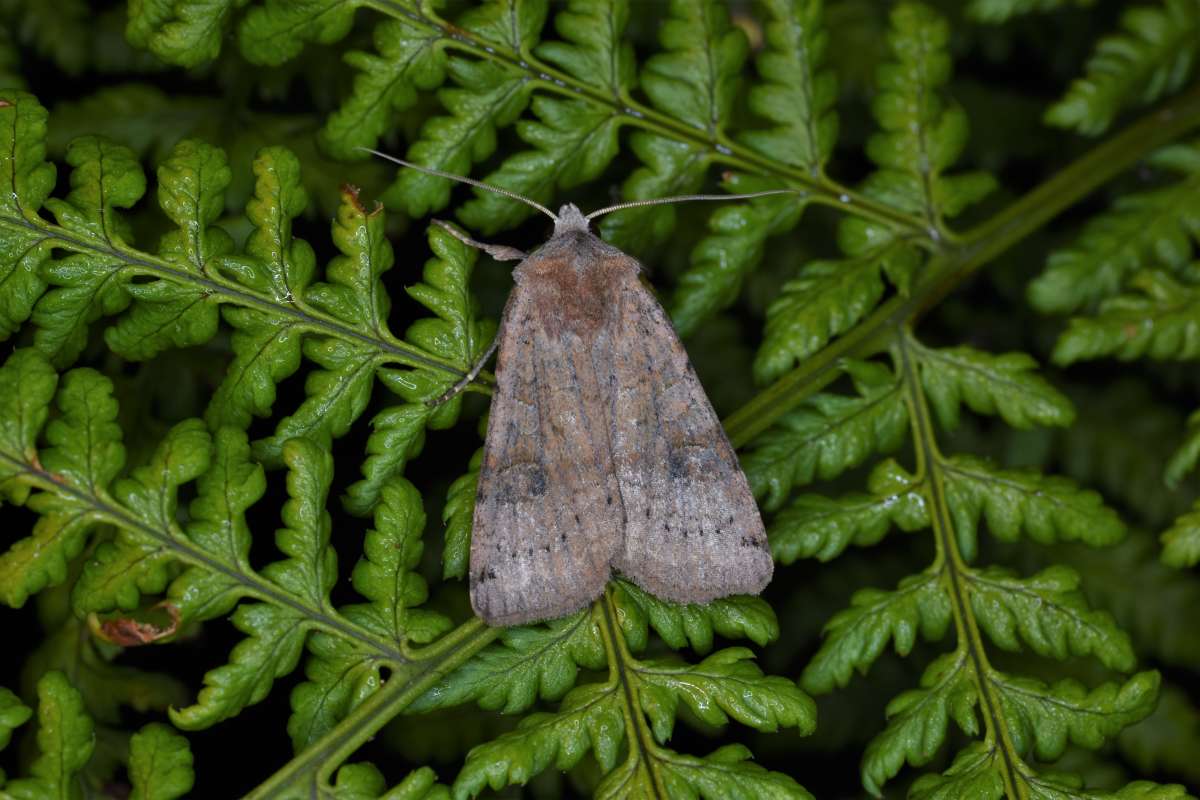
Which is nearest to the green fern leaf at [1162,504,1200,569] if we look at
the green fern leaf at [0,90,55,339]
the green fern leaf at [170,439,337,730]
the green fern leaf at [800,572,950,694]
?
the green fern leaf at [800,572,950,694]

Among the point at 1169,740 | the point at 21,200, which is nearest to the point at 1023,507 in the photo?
the point at 1169,740

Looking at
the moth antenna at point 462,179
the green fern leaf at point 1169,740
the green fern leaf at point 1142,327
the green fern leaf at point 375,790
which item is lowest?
the green fern leaf at point 1169,740

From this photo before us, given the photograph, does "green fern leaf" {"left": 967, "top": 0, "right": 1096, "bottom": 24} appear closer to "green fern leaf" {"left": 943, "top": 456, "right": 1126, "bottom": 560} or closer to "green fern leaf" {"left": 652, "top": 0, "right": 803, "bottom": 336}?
"green fern leaf" {"left": 652, "top": 0, "right": 803, "bottom": 336}

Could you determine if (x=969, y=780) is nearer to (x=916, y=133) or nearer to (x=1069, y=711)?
(x=1069, y=711)

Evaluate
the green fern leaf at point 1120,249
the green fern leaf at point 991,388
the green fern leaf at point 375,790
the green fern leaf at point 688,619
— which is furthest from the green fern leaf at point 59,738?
the green fern leaf at point 1120,249

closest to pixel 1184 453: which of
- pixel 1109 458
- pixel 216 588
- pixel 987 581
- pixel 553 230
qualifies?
pixel 987 581

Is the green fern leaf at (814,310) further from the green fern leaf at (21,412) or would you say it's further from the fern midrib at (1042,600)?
the green fern leaf at (21,412)
